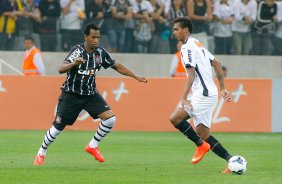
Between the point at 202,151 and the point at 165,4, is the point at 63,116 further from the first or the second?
the point at 165,4

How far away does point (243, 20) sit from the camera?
24.2 m

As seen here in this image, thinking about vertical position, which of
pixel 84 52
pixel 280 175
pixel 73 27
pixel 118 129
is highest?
pixel 84 52

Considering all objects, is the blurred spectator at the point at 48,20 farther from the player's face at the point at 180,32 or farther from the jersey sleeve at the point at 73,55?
the player's face at the point at 180,32

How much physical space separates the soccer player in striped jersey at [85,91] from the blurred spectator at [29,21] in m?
9.86

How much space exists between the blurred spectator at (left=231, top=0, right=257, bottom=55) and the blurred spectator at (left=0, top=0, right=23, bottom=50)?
5589mm

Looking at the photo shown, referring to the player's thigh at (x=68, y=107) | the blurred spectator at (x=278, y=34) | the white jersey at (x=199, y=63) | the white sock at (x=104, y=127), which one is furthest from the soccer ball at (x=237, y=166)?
the blurred spectator at (x=278, y=34)

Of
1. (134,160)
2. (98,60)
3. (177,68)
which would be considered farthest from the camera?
(177,68)

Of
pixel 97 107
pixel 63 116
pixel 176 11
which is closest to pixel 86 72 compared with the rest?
pixel 97 107

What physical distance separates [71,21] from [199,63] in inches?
443

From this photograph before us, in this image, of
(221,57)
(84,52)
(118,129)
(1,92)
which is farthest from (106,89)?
(84,52)

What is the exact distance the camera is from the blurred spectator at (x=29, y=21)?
917 inches

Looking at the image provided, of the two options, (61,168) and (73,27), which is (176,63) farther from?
(61,168)

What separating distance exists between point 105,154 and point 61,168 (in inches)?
106

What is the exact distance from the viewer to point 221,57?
80.3 ft
